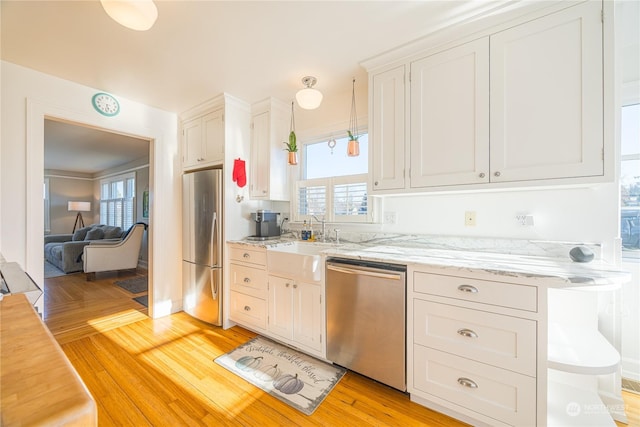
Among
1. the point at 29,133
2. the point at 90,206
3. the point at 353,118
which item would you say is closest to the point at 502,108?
the point at 353,118

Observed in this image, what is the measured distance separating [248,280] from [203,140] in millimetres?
1696

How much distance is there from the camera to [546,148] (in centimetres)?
150

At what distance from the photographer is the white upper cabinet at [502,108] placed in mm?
1394

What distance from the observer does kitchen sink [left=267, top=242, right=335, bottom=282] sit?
2057 millimetres

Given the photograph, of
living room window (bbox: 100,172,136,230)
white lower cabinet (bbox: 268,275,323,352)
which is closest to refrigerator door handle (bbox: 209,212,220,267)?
white lower cabinet (bbox: 268,275,323,352)

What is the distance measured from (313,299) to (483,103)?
1.85m

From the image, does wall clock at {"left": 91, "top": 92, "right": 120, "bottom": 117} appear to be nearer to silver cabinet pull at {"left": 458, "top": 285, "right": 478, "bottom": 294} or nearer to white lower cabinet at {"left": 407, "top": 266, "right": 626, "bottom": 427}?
white lower cabinet at {"left": 407, "top": 266, "right": 626, "bottom": 427}

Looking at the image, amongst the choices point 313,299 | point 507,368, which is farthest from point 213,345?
point 507,368

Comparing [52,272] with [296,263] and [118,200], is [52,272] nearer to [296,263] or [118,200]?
[118,200]

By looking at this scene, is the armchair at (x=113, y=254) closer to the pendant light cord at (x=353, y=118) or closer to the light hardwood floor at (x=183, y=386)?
the light hardwood floor at (x=183, y=386)

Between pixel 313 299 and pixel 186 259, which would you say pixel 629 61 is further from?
pixel 186 259

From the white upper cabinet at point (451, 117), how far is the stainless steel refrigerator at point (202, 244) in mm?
1994

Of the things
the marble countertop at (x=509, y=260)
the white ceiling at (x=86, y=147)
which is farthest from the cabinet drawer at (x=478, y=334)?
the white ceiling at (x=86, y=147)

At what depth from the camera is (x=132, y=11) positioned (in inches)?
51.1
